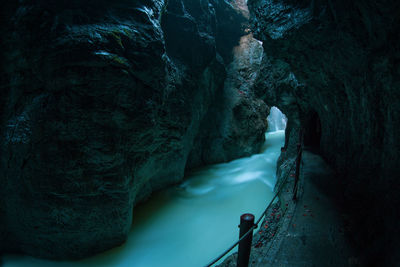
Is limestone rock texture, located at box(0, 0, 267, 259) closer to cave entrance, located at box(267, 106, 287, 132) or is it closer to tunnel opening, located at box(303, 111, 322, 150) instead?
tunnel opening, located at box(303, 111, 322, 150)

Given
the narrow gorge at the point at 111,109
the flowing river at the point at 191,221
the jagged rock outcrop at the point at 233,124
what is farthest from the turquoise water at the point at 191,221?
the jagged rock outcrop at the point at 233,124

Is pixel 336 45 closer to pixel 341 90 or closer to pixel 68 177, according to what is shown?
pixel 341 90

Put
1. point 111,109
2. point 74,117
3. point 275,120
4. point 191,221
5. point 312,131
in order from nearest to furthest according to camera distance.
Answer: point 74,117, point 111,109, point 191,221, point 312,131, point 275,120

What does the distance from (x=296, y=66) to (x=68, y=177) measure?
25.7 ft

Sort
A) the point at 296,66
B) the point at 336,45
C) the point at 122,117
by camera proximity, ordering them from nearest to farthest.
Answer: the point at 336,45 < the point at 122,117 < the point at 296,66

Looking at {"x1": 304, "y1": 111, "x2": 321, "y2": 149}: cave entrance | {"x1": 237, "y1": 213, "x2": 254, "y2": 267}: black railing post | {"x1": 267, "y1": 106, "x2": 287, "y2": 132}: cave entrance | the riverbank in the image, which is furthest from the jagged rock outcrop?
{"x1": 267, "y1": 106, "x2": 287, "y2": 132}: cave entrance

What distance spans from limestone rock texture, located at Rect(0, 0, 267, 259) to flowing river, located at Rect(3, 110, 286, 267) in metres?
0.60

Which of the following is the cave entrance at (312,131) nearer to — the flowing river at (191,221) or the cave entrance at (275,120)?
the flowing river at (191,221)

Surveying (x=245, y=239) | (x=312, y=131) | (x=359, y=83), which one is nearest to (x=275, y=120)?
(x=312, y=131)

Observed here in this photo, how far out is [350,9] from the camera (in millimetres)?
2818

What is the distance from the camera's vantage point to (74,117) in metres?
4.55

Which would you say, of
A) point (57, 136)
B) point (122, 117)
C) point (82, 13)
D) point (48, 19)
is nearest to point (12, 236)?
point (57, 136)

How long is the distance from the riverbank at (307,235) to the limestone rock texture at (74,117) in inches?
157

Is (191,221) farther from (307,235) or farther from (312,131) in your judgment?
(312,131)
